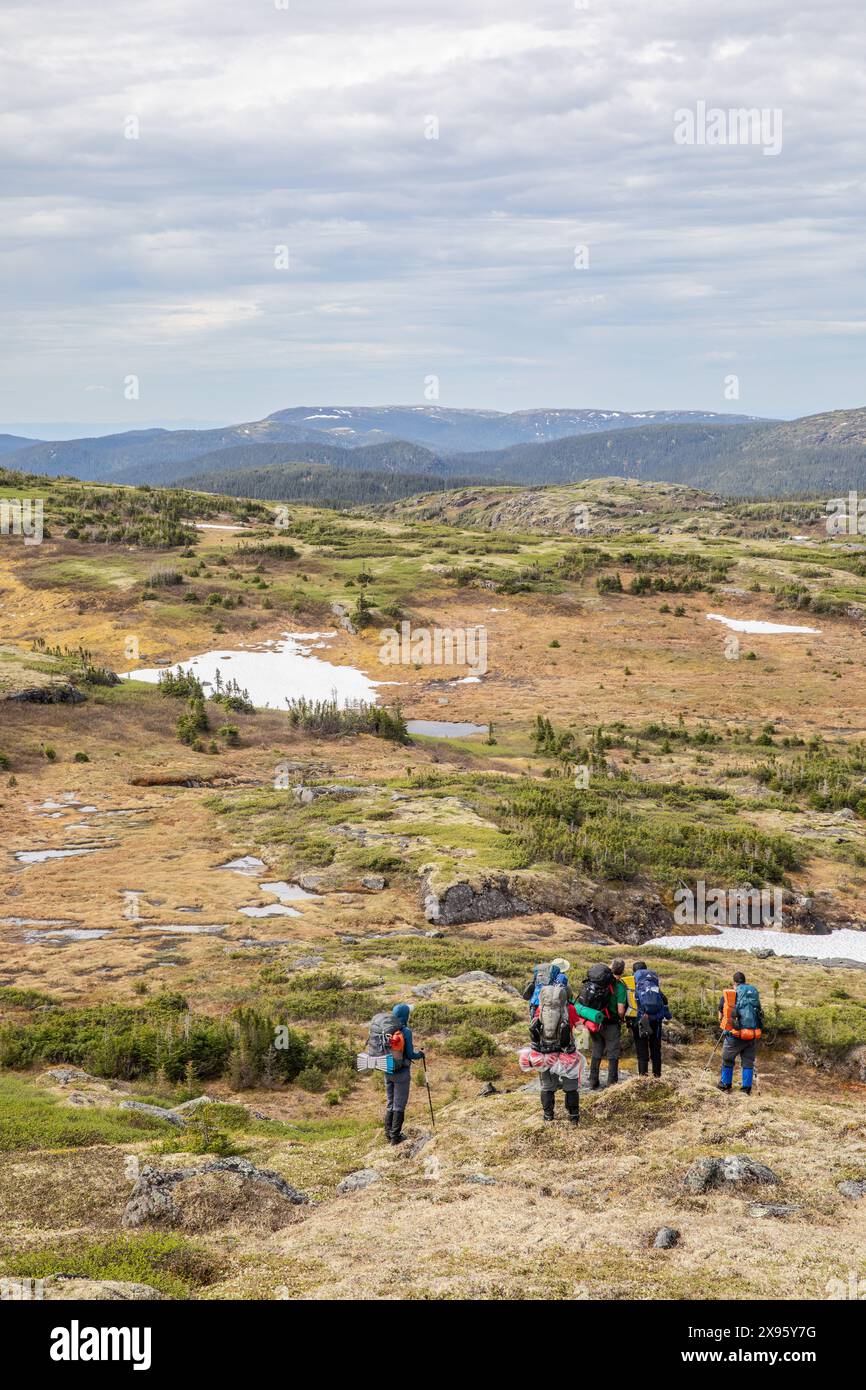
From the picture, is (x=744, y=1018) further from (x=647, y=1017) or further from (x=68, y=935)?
(x=68, y=935)

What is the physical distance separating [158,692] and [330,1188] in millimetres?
40437

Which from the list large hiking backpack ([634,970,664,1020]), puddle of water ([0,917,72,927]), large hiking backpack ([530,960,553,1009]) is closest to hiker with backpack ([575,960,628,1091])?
large hiking backpack ([634,970,664,1020])

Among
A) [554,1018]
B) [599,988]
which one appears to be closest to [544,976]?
[554,1018]

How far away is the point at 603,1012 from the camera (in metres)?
13.8

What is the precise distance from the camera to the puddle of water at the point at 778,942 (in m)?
25.0

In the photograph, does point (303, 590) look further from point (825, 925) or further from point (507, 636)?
point (825, 925)

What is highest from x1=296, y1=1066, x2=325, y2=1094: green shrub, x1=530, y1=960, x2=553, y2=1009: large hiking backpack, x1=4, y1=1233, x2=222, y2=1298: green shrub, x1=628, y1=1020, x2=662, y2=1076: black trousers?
x1=530, y1=960, x2=553, y2=1009: large hiking backpack

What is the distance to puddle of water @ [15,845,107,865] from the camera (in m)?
28.9

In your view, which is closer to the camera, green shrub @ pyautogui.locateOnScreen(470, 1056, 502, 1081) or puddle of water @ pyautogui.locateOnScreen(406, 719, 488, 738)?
green shrub @ pyautogui.locateOnScreen(470, 1056, 502, 1081)

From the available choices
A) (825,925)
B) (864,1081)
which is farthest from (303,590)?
(864,1081)

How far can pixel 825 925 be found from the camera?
27.1m

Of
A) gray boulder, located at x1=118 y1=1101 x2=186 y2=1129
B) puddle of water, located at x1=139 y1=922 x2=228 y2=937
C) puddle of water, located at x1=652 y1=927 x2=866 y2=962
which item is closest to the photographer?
gray boulder, located at x1=118 y1=1101 x2=186 y2=1129

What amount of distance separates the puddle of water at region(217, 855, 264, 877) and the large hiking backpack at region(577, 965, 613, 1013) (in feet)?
52.4

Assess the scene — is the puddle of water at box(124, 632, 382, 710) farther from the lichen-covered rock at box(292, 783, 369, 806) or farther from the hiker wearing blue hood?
the hiker wearing blue hood
